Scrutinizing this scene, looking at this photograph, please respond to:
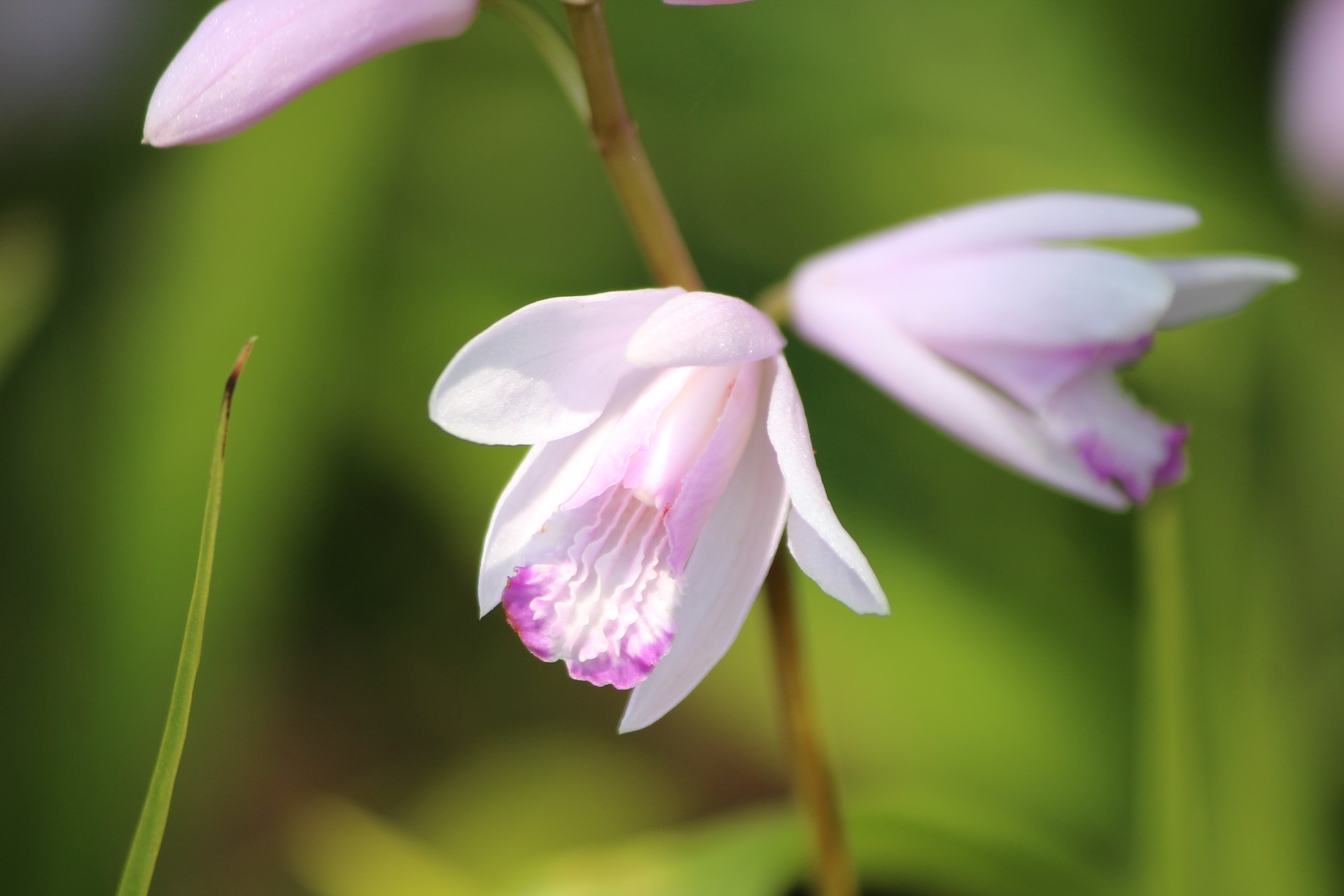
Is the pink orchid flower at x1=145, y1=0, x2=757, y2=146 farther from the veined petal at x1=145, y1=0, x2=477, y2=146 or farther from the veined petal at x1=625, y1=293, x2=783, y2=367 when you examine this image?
the veined petal at x1=625, y1=293, x2=783, y2=367

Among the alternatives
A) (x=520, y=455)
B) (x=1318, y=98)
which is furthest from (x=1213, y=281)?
(x=1318, y=98)

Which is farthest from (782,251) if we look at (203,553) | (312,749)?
(203,553)

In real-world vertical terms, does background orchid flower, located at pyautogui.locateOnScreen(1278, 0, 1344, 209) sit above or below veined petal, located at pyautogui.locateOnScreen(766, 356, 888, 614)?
above

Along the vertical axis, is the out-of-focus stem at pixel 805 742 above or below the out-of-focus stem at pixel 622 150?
below

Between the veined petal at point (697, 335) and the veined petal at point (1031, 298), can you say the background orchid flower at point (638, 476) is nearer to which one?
the veined petal at point (697, 335)

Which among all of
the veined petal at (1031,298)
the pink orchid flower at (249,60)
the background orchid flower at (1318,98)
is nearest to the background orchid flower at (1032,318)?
the veined petal at (1031,298)

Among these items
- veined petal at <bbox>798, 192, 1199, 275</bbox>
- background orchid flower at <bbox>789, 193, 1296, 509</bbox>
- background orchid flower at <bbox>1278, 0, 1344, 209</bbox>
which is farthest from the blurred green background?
veined petal at <bbox>798, 192, 1199, 275</bbox>
